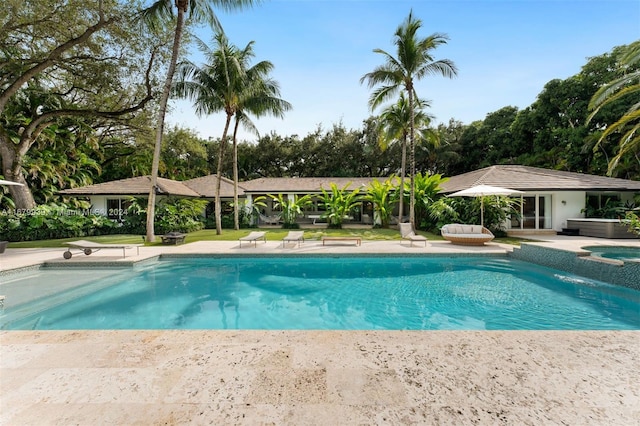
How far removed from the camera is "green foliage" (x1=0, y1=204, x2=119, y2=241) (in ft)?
48.0

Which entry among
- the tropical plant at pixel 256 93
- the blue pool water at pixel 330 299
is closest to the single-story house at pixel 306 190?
the tropical plant at pixel 256 93

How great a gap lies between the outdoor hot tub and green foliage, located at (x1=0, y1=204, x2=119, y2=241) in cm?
2653

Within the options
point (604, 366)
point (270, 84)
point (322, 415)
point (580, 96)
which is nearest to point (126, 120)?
point (270, 84)

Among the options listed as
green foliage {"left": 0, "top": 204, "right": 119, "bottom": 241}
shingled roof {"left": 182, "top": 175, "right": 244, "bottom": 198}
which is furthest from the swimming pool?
green foliage {"left": 0, "top": 204, "right": 119, "bottom": 241}

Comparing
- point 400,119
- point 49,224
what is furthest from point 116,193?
point 400,119

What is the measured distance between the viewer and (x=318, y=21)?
35.2 ft

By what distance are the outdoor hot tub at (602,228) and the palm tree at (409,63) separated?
1013cm

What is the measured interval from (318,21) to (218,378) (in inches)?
467

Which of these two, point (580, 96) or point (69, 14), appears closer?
point (69, 14)

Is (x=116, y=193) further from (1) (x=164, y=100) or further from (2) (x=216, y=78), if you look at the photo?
(2) (x=216, y=78)

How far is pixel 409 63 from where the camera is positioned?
49.2ft

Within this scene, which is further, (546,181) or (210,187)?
(210,187)

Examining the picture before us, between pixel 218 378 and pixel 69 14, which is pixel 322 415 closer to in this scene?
pixel 218 378

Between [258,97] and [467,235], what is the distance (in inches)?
539
